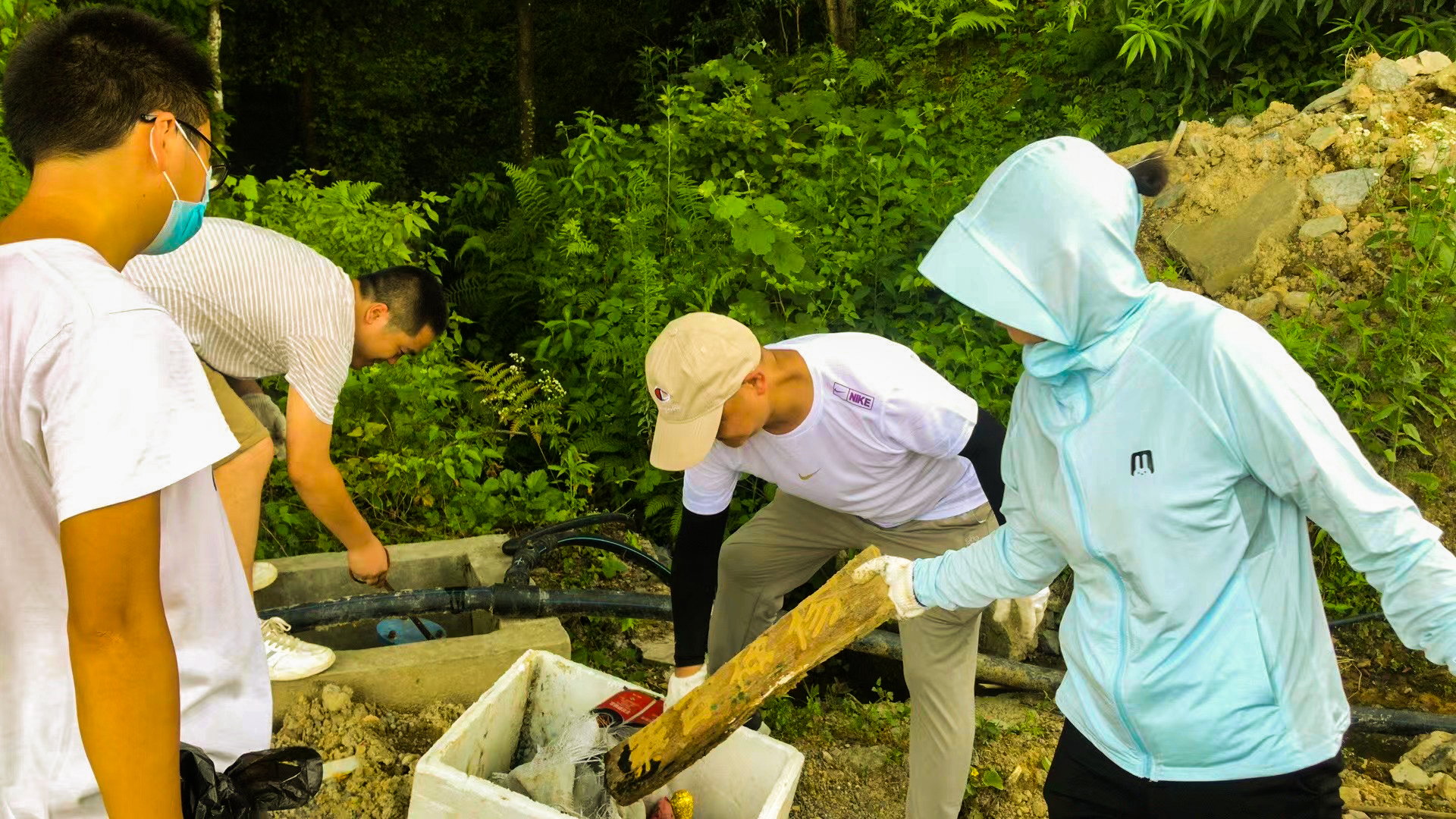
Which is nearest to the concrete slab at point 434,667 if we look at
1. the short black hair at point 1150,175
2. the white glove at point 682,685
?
the white glove at point 682,685

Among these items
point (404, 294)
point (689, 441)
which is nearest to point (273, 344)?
point (404, 294)

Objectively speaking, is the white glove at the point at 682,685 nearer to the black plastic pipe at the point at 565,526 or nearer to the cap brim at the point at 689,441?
the cap brim at the point at 689,441

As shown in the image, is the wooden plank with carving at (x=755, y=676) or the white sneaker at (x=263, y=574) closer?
the wooden plank with carving at (x=755, y=676)

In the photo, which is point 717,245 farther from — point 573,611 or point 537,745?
point 537,745

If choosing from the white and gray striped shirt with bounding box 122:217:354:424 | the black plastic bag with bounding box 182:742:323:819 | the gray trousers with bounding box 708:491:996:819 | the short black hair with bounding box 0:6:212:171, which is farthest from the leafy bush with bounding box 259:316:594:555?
the short black hair with bounding box 0:6:212:171

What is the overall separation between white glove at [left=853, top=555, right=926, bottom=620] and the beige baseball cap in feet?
1.66

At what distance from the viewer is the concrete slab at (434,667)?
3.13m

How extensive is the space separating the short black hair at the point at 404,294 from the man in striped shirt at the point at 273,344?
132mm

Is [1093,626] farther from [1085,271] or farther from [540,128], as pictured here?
[540,128]

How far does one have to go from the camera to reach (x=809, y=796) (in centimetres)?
326

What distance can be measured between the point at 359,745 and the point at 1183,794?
223 cm

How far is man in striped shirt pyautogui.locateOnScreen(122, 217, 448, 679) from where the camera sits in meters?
2.90

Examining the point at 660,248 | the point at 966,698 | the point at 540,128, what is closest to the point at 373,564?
the point at 966,698

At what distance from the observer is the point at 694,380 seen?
237cm
